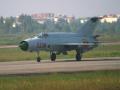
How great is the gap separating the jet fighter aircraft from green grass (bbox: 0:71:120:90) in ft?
57.7

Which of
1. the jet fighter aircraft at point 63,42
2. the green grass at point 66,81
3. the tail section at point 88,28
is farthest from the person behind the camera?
the tail section at point 88,28

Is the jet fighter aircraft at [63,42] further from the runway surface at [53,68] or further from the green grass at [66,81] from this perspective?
the green grass at [66,81]

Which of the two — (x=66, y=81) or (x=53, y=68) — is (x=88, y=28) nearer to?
(x=53, y=68)

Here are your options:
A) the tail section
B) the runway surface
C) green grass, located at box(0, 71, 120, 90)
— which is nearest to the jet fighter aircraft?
the tail section

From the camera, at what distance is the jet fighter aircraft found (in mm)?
52750

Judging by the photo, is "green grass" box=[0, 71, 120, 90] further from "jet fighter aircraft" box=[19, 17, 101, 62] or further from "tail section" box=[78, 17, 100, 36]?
"tail section" box=[78, 17, 100, 36]

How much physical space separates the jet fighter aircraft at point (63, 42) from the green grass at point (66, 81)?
17596 mm

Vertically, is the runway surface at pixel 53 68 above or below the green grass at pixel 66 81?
below

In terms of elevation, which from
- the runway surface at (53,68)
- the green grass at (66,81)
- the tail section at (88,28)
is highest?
the tail section at (88,28)

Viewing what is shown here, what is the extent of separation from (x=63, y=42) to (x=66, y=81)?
Result: 25.5 metres

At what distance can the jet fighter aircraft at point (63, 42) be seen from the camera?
5275cm

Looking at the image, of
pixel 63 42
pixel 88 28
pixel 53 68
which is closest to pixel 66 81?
pixel 53 68

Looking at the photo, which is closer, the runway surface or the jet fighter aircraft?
the runway surface

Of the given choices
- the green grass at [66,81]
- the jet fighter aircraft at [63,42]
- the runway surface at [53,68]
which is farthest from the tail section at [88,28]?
the green grass at [66,81]
